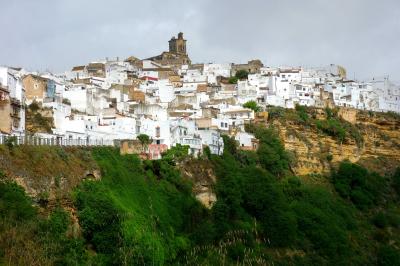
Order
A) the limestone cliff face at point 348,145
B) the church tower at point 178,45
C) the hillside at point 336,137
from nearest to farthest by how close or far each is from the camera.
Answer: the limestone cliff face at point 348,145 → the hillside at point 336,137 → the church tower at point 178,45

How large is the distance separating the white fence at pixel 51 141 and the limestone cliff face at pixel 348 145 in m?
19.5

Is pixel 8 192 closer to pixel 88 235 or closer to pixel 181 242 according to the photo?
pixel 88 235

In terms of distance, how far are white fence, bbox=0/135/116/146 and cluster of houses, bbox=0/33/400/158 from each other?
1.38ft

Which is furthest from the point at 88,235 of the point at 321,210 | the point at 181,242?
the point at 321,210

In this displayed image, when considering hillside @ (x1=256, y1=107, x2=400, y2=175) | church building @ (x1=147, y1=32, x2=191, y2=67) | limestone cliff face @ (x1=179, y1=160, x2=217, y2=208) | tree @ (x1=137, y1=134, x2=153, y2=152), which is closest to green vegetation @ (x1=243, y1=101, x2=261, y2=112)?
hillside @ (x1=256, y1=107, x2=400, y2=175)

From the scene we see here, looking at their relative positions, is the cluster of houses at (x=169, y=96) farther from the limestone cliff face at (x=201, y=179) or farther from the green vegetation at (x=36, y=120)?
the limestone cliff face at (x=201, y=179)

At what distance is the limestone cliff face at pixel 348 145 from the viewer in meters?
53.2

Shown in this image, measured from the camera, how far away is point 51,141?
103ft

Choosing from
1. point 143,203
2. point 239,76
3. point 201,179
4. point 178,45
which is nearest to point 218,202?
point 201,179

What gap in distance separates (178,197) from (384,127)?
32078mm

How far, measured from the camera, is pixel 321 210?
44.5 m

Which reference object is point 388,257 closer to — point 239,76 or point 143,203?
point 143,203

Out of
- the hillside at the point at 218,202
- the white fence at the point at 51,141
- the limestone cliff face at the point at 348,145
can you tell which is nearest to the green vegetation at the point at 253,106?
the hillside at the point at 218,202

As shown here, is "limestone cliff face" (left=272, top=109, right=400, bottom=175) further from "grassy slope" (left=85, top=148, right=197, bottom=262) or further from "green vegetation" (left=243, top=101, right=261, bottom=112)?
"grassy slope" (left=85, top=148, right=197, bottom=262)
